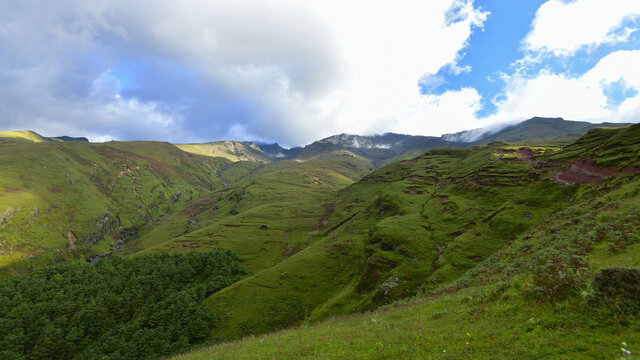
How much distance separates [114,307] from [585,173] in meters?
188

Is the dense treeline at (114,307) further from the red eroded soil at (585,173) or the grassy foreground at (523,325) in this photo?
the red eroded soil at (585,173)

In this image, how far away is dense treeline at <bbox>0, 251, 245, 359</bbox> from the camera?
81000 mm

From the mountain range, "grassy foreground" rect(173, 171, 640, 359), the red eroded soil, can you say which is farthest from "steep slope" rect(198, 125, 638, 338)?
"grassy foreground" rect(173, 171, 640, 359)

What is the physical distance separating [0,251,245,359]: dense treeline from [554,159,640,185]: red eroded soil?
13145 centimetres

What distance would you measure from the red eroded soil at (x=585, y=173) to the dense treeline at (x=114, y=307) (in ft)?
431

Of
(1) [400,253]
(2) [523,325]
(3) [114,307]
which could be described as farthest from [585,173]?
(3) [114,307]

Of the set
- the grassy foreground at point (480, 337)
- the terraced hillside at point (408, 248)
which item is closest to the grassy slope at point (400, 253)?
the terraced hillside at point (408, 248)

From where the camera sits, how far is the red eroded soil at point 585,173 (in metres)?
72.1

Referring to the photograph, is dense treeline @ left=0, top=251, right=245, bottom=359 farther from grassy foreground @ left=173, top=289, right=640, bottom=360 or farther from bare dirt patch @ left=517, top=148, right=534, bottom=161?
bare dirt patch @ left=517, top=148, right=534, bottom=161

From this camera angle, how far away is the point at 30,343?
286ft

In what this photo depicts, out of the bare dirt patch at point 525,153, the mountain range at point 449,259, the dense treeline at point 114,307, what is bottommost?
the dense treeline at point 114,307

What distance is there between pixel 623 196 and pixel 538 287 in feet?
153

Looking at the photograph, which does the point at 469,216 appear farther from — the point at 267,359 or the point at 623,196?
the point at 267,359

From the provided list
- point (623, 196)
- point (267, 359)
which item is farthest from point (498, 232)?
point (267, 359)
